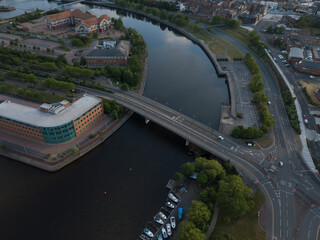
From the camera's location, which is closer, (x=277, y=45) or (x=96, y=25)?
(x=277, y=45)

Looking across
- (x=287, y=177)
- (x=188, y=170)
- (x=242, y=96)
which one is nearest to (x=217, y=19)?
(x=242, y=96)

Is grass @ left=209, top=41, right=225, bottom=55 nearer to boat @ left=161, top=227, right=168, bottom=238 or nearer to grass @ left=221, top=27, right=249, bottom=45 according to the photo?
grass @ left=221, top=27, right=249, bottom=45

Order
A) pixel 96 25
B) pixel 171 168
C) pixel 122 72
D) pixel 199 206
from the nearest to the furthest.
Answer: pixel 199 206 < pixel 171 168 < pixel 122 72 < pixel 96 25

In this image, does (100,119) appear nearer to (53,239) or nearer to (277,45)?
(53,239)

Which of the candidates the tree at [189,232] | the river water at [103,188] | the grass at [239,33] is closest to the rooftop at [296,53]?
the grass at [239,33]

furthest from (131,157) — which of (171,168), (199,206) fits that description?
(199,206)

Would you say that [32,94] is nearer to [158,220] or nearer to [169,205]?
[169,205]
